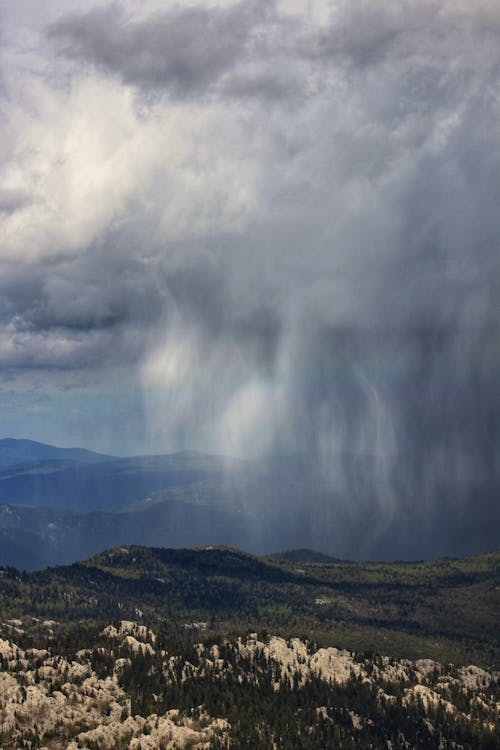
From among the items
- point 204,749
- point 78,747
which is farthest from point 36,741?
point 204,749

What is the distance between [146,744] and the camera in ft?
652

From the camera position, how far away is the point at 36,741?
194000 millimetres

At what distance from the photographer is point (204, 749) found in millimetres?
199875

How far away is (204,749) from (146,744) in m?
18.0

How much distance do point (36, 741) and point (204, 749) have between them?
50.9 metres

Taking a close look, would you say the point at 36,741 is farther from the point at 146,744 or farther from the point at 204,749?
the point at 204,749

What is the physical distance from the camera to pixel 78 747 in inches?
7574

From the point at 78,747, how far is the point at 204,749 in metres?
38.2

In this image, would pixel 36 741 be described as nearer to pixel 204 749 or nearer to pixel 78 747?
pixel 78 747

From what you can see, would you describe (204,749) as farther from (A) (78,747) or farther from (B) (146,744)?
(A) (78,747)

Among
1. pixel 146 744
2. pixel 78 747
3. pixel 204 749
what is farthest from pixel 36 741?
pixel 204 749

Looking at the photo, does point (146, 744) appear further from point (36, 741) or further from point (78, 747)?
point (36, 741)

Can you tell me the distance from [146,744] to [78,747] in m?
20.5

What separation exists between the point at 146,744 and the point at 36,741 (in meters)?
33.0
